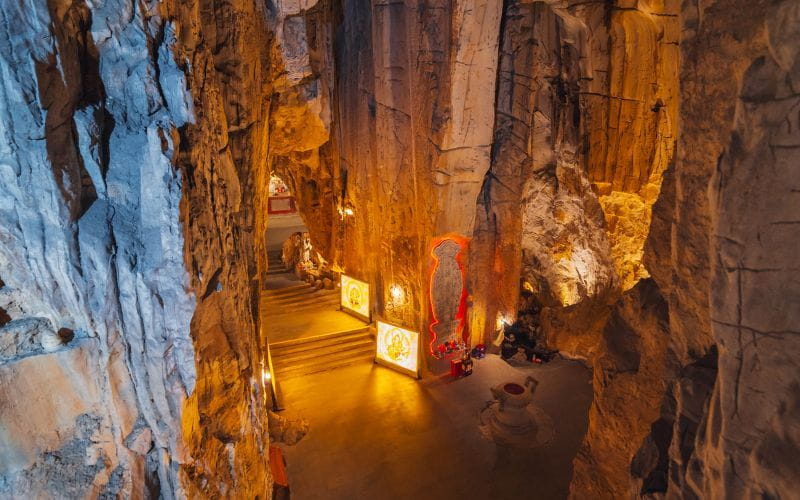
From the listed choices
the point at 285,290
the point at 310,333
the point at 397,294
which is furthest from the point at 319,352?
the point at 285,290

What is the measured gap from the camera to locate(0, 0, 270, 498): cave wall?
3.42m

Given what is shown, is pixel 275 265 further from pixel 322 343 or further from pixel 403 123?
pixel 403 123

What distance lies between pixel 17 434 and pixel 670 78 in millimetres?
13680

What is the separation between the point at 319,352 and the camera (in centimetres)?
1180

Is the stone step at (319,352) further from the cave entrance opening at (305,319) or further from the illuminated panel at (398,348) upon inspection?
the illuminated panel at (398,348)

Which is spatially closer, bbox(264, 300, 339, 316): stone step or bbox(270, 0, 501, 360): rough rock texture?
bbox(270, 0, 501, 360): rough rock texture

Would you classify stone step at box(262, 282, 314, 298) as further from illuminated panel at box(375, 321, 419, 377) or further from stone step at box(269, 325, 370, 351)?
illuminated panel at box(375, 321, 419, 377)

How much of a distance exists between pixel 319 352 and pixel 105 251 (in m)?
8.47

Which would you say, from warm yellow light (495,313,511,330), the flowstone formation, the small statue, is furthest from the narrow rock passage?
warm yellow light (495,313,511,330)

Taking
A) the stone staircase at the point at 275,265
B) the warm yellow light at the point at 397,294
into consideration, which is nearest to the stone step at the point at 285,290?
the stone staircase at the point at 275,265

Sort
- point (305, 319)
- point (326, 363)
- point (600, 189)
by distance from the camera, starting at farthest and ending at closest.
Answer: point (305, 319) < point (600, 189) < point (326, 363)

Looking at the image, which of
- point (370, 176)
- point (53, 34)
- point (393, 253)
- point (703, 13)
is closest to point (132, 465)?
point (53, 34)

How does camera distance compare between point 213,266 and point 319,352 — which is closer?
point 213,266

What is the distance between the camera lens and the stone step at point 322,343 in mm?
11586
